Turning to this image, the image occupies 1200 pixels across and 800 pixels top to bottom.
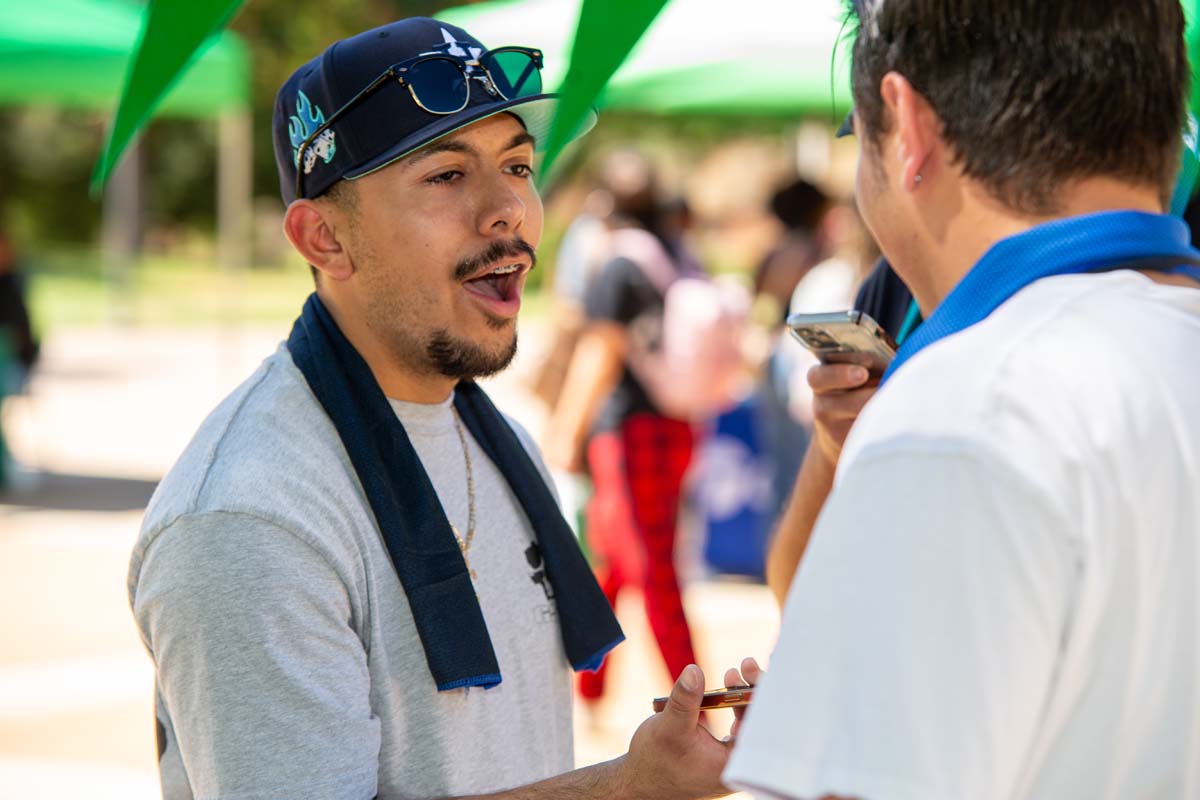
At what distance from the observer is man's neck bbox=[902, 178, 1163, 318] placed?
125cm

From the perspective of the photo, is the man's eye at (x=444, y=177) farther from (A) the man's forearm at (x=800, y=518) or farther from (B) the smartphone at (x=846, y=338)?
(A) the man's forearm at (x=800, y=518)

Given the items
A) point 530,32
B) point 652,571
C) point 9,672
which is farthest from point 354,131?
point 530,32

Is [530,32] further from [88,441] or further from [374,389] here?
[88,441]

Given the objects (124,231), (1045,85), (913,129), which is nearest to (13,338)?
(913,129)

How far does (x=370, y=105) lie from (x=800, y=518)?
0.96 m

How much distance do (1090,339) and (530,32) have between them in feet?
20.7

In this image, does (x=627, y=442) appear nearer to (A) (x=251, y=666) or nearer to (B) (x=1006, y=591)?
(A) (x=251, y=666)

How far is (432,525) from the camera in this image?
1950 mm

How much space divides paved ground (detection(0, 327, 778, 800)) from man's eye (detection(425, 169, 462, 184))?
340cm

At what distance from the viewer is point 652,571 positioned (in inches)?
207

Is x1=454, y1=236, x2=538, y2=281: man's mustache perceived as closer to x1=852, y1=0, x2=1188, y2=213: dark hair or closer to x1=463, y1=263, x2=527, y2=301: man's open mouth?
x1=463, y1=263, x2=527, y2=301: man's open mouth

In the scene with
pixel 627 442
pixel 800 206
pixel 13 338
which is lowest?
pixel 627 442

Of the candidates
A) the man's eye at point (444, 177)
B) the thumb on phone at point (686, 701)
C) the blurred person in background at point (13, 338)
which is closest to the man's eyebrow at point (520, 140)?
the man's eye at point (444, 177)

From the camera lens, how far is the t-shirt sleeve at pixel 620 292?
566cm
